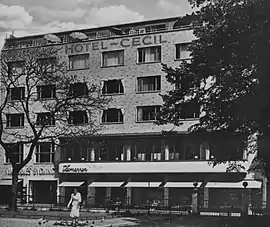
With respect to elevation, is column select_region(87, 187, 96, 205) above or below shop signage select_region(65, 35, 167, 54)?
below

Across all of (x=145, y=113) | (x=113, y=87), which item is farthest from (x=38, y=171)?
(x=145, y=113)

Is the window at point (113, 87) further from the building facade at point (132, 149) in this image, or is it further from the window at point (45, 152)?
the window at point (45, 152)

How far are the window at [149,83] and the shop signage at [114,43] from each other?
11.9ft

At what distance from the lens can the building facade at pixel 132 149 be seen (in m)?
60.3

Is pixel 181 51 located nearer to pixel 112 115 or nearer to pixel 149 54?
pixel 149 54

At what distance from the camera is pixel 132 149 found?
63625 millimetres

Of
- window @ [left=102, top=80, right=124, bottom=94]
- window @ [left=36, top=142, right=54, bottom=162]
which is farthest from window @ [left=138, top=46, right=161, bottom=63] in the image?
window @ [left=36, top=142, right=54, bottom=162]

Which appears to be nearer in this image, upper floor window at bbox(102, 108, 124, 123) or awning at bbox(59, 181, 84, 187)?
awning at bbox(59, 181, 84, 187)

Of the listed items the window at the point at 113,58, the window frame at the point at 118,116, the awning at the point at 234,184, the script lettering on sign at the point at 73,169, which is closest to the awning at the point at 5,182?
the script lettering on sign at the point at 73,169

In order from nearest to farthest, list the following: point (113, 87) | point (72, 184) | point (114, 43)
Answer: point (72, 184)
point (113, 87)
point (114, 43)

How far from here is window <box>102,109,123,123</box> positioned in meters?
65.2

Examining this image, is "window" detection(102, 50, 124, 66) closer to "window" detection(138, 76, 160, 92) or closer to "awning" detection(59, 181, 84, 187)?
"window" detection(138, 76, 160, 92)

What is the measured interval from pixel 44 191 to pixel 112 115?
1138 centimetres

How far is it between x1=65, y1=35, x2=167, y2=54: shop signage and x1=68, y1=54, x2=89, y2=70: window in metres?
0.56
